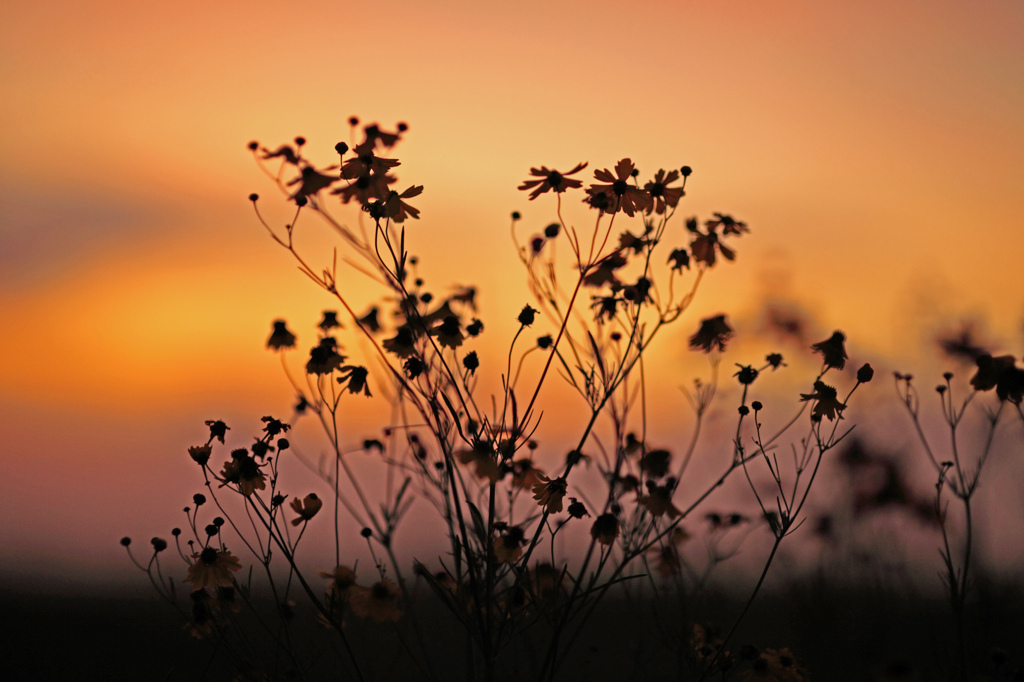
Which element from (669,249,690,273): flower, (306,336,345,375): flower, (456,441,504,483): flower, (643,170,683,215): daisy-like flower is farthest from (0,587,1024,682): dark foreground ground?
(643,170,683,215): daisy-like flower

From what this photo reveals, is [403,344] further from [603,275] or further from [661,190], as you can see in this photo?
[661,190]

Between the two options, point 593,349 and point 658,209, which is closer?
point 593,349

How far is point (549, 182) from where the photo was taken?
252 cm

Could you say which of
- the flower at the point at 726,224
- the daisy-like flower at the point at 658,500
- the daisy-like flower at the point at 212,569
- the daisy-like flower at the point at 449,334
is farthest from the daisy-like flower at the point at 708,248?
the daisy-like flower at the point at 212,569

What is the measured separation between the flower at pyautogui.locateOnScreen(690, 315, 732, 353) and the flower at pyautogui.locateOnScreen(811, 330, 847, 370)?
0.34 meters

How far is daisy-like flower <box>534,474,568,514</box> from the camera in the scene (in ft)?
7.34

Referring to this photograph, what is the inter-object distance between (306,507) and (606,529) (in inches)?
38.7

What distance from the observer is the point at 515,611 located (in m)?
2.30

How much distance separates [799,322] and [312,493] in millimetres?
2430

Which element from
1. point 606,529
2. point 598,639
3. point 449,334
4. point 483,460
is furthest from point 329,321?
point 598,639

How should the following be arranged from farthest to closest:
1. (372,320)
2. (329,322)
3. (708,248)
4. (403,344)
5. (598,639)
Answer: (598,639) < (372,320) < (329,322) < (708,248) < (403,344)

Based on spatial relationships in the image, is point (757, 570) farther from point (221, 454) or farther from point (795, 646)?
point (221, 454)

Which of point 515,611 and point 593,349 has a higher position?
point 593,349

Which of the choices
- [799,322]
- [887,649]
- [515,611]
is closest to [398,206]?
[515,611]
